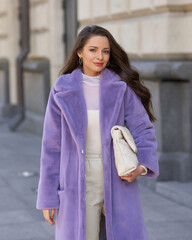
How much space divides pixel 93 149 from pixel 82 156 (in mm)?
94

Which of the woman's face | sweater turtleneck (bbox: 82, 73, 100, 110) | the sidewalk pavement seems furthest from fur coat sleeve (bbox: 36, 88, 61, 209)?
the sidewalk pavement

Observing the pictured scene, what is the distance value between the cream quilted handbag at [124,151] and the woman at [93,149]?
2.3 inches

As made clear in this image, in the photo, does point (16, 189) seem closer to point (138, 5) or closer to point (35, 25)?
point (138, 5)

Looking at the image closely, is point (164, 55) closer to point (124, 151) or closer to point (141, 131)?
point (141, 131)

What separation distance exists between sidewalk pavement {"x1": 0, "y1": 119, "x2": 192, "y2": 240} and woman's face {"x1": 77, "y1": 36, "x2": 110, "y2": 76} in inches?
84.1

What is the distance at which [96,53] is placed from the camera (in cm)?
338

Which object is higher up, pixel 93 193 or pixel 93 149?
pixel 93 149

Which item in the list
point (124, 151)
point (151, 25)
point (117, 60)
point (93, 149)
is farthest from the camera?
point (151, 25)

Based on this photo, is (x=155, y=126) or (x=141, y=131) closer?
(x=141, y=131)

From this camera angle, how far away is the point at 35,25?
12.5 meters

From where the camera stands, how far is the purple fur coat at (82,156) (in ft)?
10.9

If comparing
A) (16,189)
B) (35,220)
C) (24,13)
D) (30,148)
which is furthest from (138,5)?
(24,13)

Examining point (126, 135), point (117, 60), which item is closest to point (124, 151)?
point (126, 135)

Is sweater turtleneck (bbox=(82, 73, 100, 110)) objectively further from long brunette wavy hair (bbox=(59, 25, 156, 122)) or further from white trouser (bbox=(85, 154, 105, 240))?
white trouser (bbox=(85, 154, 105, 240))
